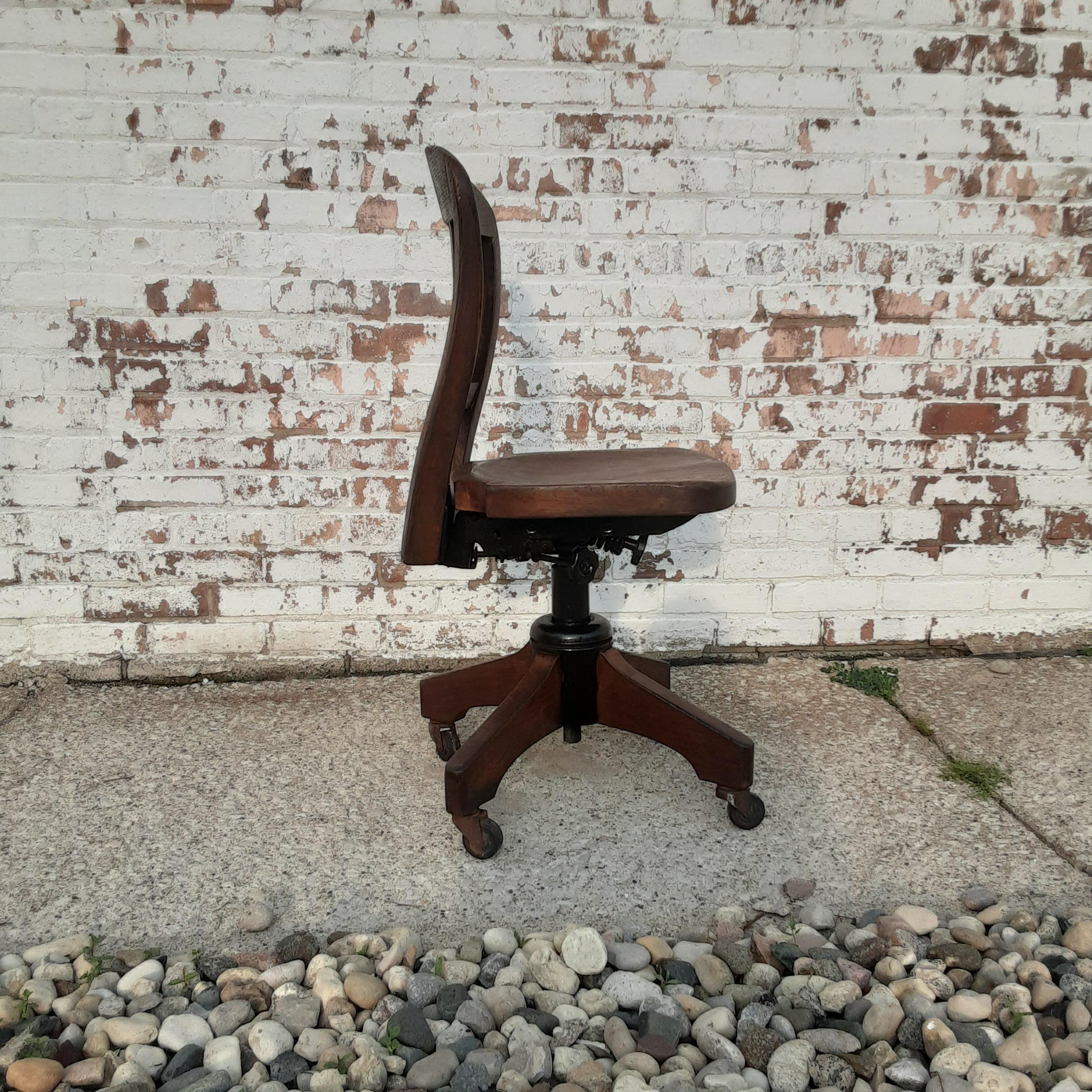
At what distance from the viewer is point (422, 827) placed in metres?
1.53

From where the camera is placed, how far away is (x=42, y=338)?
6.57 ft

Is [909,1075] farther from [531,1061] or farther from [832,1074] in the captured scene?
[531,1061]

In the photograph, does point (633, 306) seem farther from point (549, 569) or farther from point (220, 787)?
point (220, 787)

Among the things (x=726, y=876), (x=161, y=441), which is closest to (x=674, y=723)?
(x=726, y=876)

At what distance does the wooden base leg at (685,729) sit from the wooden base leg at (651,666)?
210 mm

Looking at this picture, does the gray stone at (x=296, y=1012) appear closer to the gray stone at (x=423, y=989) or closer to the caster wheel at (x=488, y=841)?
the gray stone at (x=423, y=989)

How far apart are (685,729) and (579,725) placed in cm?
21

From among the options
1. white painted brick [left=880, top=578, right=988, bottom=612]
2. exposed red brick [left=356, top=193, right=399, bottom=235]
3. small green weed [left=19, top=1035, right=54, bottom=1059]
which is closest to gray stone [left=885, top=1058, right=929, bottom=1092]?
small green weed [left=19, top=1035, right=54, bottom=1059]

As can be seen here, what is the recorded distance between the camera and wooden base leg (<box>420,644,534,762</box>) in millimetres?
1755

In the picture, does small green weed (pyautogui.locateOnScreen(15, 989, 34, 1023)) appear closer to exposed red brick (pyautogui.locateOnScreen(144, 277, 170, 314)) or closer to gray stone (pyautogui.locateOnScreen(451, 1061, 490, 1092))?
gray stone (pyautogui.locateOnScreen(451, 1061, 490, 1092))

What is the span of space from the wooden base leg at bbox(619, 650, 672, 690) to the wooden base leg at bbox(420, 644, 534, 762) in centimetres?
23

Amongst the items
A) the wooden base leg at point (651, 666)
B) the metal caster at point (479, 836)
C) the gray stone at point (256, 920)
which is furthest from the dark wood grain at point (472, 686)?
the gray stone at point (256, 920)

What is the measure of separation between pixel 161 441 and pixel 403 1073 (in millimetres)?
1536

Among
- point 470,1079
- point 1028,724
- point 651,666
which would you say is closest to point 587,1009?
point 470,1079
